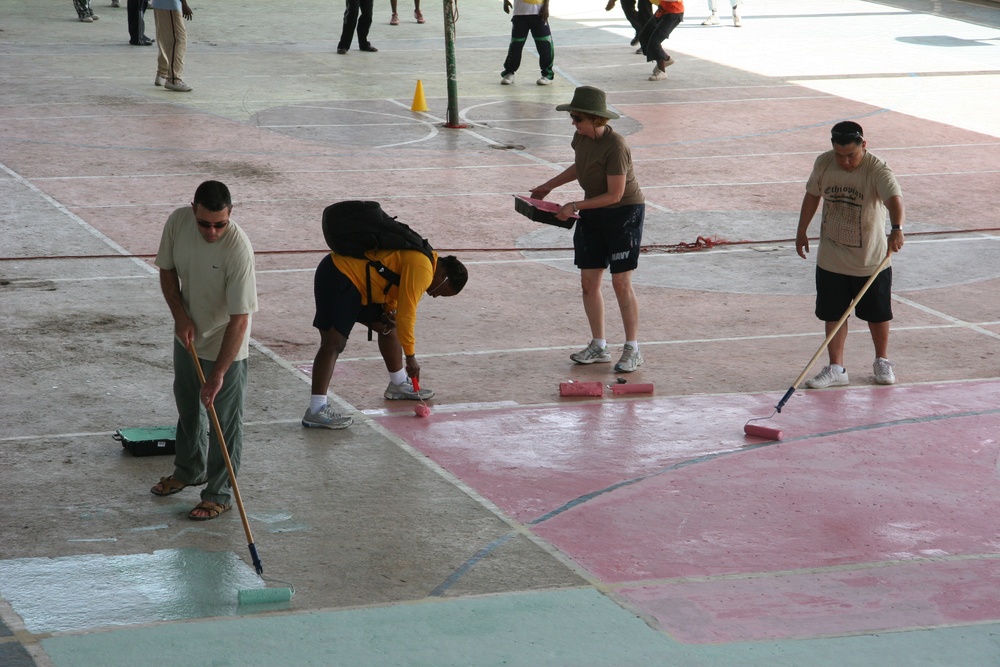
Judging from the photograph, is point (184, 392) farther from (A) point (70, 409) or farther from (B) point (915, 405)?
(B) point (915, 405)

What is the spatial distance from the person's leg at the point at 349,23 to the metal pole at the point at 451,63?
634 centimetres

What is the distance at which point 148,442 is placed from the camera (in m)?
7.88

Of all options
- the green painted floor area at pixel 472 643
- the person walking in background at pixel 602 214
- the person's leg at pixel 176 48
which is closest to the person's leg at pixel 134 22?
the person's leg at pixel 176 48

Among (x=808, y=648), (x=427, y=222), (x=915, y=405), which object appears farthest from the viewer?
(x=427, y=222)

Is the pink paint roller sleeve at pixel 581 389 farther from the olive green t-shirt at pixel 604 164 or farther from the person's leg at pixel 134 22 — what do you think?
the person's leg at pixel 134 22

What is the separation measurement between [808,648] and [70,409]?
5.12 meters

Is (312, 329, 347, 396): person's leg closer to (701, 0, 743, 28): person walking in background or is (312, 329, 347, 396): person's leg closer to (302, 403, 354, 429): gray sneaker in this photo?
(302, 403, 354, 429): gray sneaker

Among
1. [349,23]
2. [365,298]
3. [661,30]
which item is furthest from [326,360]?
[349,23]

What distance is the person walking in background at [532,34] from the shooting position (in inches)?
865

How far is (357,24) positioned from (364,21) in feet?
1.56

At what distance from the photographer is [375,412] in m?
8.93

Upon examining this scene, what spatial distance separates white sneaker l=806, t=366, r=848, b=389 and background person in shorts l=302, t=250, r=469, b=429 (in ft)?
9.53

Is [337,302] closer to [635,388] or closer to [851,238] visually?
[635,388]

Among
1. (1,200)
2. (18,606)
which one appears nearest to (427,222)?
(1,200)
